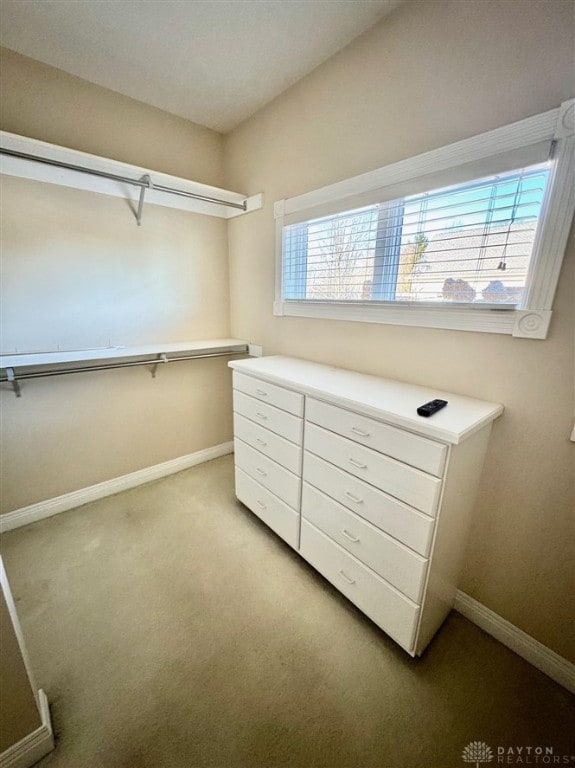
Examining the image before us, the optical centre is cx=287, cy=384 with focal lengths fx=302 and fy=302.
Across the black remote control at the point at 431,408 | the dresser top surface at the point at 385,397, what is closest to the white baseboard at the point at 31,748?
the dresser top surface at the point at 385,397

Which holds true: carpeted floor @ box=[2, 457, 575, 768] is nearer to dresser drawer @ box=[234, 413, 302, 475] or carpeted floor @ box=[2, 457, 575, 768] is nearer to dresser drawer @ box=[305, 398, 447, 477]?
dresser drawer @ box=[234, 413, 302, 475]

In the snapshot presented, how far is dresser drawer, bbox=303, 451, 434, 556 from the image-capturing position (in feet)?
3.47

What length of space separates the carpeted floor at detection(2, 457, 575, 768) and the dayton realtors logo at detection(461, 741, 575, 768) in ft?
0.07

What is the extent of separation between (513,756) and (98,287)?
280 cm

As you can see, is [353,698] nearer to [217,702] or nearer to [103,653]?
[217,702]

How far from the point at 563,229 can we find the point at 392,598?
145 cm

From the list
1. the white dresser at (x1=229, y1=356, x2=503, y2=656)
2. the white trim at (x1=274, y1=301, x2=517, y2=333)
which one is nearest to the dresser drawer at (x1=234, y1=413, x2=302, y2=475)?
the white dresser at (x1=229, y1=356, x2=503, y2=656)

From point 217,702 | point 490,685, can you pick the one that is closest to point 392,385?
point 490,685

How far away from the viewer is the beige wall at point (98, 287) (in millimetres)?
1640

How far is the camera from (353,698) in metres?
1.10

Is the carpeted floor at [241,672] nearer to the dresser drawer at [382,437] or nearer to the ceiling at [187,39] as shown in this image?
the dresser drawer at [382,437]

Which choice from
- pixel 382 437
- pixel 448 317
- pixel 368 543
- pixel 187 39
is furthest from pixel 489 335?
pixel 187 39

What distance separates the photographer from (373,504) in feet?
3.92

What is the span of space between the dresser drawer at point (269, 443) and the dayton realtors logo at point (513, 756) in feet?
3.52
